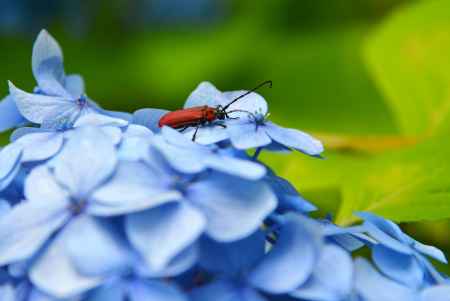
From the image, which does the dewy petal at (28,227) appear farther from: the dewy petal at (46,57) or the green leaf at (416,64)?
the green leaf at (416,64)

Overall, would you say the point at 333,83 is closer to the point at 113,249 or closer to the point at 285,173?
the point at 285,173

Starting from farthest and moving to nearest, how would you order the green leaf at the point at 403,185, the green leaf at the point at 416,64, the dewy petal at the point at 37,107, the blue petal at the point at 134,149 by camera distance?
the green leaf at the point at 416,64, the green leaf at the point at 403,185, the dewy petal at the point at 37,107, the blue petal at the point at 134,149

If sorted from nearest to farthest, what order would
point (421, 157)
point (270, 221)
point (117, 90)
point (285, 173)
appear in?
point (270, 221) → point (421, 157) → point (285, 173) → point (117, 90)

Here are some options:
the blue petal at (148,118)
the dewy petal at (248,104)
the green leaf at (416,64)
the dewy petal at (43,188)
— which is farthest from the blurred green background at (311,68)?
the dewy petal at (43,188)

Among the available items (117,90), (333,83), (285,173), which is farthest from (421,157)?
(117,90)

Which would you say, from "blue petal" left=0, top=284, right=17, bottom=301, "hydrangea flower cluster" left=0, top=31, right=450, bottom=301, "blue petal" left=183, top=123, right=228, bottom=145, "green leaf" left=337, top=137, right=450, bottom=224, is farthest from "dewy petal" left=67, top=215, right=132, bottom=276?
"green leaf" left=337, top=137, right=450, bottom=224

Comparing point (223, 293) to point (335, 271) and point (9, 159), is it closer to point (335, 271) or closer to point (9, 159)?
point (335, 271)

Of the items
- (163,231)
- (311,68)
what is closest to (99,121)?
(163,231)
